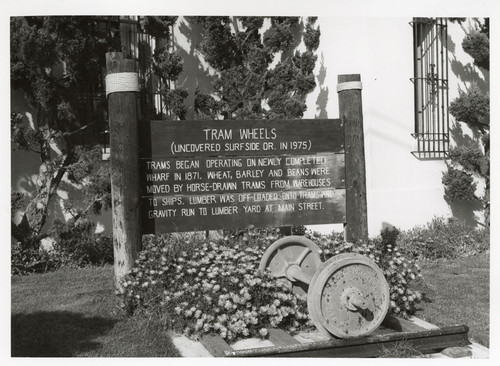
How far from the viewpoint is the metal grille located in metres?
10.0

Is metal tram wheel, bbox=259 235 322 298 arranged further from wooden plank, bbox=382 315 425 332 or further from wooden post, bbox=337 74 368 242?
wooden plank, bbox=382 315 425 332

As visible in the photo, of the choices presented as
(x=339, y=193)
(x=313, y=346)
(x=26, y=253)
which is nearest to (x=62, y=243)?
(x=26, y=253)

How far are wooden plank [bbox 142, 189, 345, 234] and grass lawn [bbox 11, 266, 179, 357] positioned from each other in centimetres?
101

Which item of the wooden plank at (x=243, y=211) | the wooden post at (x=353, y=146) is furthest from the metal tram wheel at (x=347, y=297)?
the wooden post at (x=353, y=146)

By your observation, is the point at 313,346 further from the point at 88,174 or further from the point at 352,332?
the point at 88,174

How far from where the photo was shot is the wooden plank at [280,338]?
4.99 meters

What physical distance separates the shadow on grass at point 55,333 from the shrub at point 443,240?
5.19 meters

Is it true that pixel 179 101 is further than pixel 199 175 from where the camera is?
Yes

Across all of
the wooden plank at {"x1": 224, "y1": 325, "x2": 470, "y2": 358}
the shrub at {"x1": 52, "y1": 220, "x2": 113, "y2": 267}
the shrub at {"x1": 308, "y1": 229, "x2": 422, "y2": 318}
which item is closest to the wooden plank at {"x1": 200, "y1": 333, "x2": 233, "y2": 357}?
the wooden plank at {"x1": 224, "y1": 325, "x2": 470, "y2": 358}

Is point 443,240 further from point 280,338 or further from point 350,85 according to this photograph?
point 280,338

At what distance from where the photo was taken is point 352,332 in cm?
478

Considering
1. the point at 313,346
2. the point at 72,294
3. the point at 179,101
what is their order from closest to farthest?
the point at 313,346
the point at 72,294
the point at 179,101

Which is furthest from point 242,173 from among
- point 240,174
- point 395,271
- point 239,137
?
point 395,271

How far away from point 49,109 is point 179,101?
191cm
